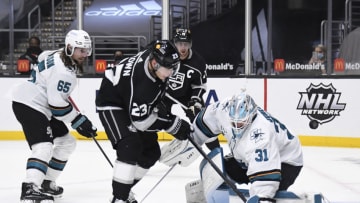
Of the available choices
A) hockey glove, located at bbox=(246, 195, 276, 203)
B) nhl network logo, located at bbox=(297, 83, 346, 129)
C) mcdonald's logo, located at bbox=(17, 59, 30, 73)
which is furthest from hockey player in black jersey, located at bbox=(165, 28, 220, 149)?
mcdonald's logo, located at bbox=(17, 59, 30, 73)

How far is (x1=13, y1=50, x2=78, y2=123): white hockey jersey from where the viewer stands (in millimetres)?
3896

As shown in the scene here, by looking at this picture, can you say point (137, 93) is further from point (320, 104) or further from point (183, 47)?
point (320, 104)

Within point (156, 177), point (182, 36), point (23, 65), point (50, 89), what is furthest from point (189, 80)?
point (23, 65)

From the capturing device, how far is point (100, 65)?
8.33 m

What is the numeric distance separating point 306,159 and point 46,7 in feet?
13.2

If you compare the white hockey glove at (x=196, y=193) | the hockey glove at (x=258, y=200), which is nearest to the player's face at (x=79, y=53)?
the white hockey glove at (x=196, y=193)

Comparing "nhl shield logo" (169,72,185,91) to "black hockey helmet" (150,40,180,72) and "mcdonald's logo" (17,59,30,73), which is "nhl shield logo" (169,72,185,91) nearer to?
"black hockey helmet" (150,40,180,72)

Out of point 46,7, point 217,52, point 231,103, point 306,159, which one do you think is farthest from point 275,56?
point 231,103

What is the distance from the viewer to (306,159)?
626 centimetres

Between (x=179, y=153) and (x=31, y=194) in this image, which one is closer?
(x=179, y=153)

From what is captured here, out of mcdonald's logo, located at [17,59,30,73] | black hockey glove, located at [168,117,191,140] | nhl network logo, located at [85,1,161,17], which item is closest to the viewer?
black hockey glove, located at [168,117,191,140]

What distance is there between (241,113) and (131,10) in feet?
19.5

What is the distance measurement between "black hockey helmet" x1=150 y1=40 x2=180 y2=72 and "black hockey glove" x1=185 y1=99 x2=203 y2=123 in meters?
1.39

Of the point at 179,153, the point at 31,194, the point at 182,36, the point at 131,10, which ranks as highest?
the point at 131,10
